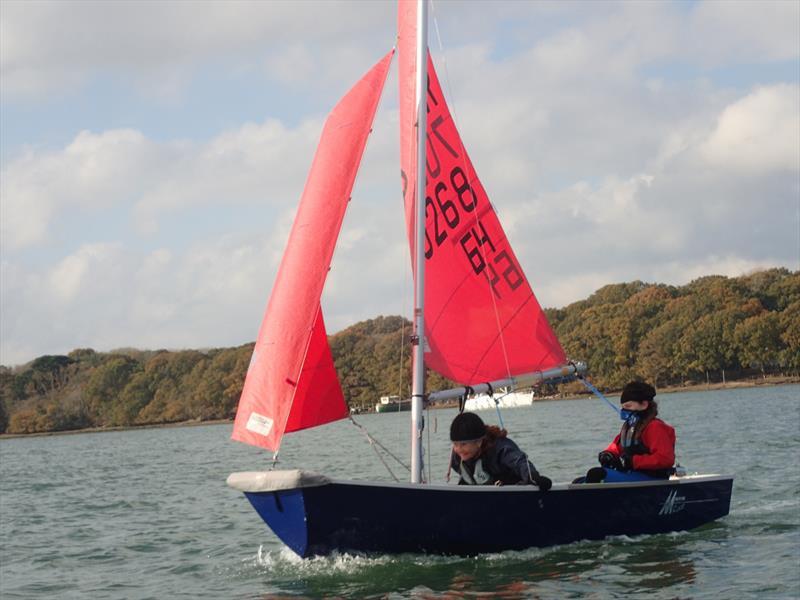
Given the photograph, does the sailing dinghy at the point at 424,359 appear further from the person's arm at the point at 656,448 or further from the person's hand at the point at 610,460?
the person's hand at the point at 610,460

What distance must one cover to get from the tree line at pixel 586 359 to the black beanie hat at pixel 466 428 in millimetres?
53565

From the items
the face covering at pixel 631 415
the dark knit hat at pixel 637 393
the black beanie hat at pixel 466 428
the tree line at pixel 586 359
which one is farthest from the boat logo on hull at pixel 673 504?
the tree line at pixel 586 359

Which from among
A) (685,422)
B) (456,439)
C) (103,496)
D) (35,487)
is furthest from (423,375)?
(685,422)

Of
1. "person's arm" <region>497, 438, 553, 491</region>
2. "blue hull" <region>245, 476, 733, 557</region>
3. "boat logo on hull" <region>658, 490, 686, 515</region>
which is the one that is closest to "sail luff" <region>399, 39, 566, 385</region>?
"person's arm" <region>497, 438, 553, 491</region>

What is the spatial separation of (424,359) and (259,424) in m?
1.90

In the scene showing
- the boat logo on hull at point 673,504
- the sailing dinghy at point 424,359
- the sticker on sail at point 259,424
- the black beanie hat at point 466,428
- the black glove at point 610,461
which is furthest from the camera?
the boat logo on hull at point 673,504

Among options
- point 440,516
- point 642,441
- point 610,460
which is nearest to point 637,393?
point 642,441

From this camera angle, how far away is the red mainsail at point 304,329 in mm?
9891

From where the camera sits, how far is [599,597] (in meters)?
9.05

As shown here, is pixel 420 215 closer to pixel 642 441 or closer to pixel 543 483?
pixel 543 483

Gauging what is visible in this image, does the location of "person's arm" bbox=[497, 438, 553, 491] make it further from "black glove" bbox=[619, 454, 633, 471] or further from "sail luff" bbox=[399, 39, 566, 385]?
"black glove" bbox=[619, 454, 633, 471]

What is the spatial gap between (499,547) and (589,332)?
8380 centimetres

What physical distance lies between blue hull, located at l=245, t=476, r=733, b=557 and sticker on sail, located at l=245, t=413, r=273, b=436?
1.92ft

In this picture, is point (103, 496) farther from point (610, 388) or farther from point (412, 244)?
point (610, 388)
